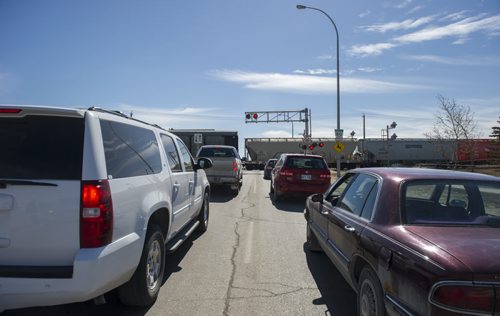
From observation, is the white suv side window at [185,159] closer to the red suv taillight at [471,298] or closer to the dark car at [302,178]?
the red suv taillight at [471,298]

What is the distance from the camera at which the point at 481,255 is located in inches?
101

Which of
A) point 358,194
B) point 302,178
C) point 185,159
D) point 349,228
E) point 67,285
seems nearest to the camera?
point 67,285

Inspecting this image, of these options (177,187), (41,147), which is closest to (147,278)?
(177,187)

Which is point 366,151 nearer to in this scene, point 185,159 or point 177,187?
point 185,159

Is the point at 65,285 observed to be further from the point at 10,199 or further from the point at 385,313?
the point at 385,313

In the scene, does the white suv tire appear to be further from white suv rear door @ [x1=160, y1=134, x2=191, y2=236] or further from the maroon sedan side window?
the maroon sedan side window

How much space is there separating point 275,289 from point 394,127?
143 ft

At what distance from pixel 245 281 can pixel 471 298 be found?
3.15 metres

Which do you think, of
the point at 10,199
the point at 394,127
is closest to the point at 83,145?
the point at 10,199

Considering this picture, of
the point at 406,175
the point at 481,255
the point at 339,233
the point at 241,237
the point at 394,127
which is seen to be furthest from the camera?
the point at 394,127

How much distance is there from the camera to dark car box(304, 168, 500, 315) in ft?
7.93

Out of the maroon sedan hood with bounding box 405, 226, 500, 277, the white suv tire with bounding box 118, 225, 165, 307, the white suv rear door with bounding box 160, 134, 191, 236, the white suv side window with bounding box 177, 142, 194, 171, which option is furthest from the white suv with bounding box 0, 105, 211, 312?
the white suv side window with bounding box 177, 142, 194, 171

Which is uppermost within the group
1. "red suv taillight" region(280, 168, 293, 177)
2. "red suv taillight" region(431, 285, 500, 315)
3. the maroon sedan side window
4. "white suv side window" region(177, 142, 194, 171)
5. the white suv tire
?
"white suv side window" region(177, 142, 194, 171)

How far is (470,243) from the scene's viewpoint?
9.14 ft
